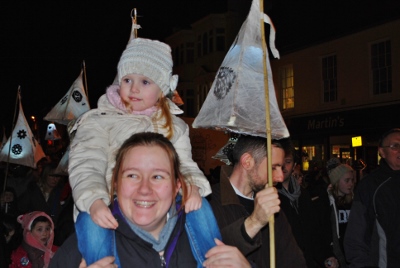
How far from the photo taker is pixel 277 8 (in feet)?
96.2

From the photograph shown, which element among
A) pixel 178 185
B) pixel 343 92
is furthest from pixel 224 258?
pixel 343 92

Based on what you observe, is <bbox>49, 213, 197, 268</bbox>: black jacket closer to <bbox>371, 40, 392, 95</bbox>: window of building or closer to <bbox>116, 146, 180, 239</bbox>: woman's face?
<bbox>116, 146, 180, 239</bbox>: woman's face

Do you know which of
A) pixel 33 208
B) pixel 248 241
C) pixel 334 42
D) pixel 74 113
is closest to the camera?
pixel 248 241

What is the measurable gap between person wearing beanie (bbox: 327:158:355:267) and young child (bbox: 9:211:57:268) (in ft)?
12.3

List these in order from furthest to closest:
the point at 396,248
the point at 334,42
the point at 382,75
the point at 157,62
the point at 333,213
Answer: the point at 334,42 → the point at 382,75 → the point at 333,213 → the point at 396,248 → the point at 157,62

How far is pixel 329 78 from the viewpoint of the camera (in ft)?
79.7

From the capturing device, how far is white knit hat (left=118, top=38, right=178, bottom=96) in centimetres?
393

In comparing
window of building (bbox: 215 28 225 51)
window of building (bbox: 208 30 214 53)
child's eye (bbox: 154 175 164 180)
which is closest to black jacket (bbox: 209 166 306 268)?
child's eye (bbox: 154 175 164 180)

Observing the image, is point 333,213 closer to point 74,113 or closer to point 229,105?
point 229,105

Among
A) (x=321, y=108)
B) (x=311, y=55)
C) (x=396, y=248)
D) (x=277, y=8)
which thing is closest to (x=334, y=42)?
(x=311, y=55)

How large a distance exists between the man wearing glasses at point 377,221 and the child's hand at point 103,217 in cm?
379

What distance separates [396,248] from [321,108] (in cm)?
1958

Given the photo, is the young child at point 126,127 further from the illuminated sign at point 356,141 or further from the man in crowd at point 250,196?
the illuminated sign at point 356,141

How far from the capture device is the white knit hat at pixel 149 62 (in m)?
3.93
